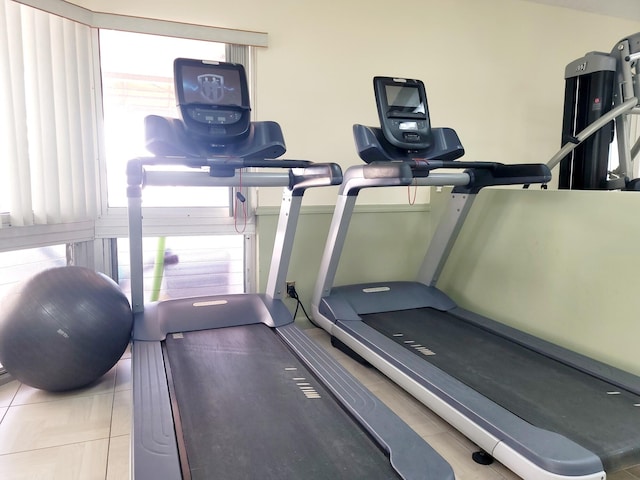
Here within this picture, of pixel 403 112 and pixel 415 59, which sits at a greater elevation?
pixel 415 59

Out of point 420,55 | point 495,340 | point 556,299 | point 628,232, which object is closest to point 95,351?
point 495,340

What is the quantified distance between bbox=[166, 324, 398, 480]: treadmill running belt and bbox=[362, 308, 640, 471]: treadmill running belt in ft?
2.22

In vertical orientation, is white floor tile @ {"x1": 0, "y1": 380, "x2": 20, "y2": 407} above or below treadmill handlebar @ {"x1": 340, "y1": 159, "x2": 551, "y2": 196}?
below

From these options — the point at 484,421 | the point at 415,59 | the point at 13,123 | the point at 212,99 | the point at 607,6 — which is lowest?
the point at 484,421

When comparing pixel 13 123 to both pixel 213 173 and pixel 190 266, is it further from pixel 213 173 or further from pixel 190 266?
pixel 190 266

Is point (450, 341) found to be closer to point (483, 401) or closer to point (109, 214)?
point (483, 401)

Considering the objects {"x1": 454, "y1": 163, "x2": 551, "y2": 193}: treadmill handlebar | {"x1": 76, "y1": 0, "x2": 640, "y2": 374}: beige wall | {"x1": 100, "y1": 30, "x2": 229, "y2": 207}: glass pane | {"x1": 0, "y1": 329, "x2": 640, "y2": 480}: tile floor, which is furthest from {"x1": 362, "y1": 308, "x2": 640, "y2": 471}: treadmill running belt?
{"x1": 100, "y1": 30, "x2": 229, "y2": 207}: glass pane

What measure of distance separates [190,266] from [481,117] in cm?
262

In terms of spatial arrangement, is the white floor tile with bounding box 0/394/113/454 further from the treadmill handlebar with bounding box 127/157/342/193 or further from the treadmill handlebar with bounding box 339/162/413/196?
the treadmill handlebar with bounding box 339/162/413/196

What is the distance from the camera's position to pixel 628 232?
7.22 ft

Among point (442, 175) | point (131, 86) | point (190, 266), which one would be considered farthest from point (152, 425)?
point (131, 86)

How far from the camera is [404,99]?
8.54ft

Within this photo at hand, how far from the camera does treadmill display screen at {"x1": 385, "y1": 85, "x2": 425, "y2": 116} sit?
2.57m

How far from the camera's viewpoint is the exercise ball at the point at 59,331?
2.05 m
